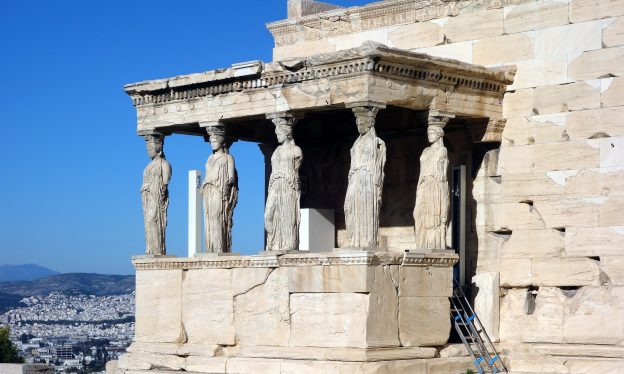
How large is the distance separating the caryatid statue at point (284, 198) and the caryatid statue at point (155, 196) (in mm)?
2200

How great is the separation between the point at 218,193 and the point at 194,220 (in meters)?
2.00

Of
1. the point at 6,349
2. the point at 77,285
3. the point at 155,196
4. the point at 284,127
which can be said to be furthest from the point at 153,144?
the point at 77,285

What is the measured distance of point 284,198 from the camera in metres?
17.9

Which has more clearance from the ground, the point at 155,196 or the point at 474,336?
the point at 155,196

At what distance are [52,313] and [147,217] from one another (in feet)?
115

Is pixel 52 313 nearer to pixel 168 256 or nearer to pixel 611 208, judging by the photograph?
pixel 168 256

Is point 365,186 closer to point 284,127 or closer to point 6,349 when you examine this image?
point 284,127

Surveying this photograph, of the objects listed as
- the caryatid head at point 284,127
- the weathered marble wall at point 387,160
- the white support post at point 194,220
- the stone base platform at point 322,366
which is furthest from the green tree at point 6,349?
the caryatid head at point 284,127

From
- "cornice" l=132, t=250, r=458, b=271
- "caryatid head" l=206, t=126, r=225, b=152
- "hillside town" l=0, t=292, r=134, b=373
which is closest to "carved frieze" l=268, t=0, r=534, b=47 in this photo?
"caryatid head" l=206, t=126, r=225, b=152

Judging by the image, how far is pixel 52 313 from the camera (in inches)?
2125

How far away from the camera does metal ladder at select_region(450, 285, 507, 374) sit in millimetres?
17891

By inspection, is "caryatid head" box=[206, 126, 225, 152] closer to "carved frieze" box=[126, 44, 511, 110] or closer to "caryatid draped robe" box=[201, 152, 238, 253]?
"caryatid draped robe" box=[201, 152, 238, 253]

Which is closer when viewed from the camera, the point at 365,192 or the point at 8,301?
the point at 365,192

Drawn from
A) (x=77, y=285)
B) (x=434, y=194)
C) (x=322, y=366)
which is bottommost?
(x=322, y=366)
